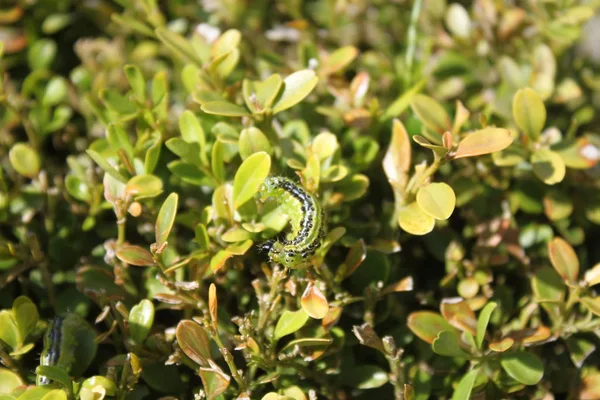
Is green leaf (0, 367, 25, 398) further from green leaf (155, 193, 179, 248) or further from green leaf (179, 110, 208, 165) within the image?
green leaf (179, 110, 208, 165)

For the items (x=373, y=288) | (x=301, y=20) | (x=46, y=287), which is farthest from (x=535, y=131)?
(x=46, y=287)

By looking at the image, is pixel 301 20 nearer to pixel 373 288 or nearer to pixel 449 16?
pixel 449 16

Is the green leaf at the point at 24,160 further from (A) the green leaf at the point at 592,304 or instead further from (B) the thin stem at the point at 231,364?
(A) the green leaf at the point at 592,304

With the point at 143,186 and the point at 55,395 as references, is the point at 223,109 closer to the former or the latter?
the point at 143,186

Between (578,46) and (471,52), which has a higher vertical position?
(471,52)

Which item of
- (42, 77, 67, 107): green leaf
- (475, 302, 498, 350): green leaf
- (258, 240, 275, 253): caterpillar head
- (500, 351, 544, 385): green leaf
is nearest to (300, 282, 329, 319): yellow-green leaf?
(258, 240, 275, 253): caterpillar head

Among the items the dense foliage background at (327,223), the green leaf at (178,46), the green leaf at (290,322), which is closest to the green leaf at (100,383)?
the dense foliage background at (327,223)

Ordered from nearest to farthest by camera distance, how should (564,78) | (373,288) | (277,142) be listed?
1. (373,288)
2. (277,142)
3. (564,78)

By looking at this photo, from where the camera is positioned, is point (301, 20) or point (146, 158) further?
point (301, 20)
